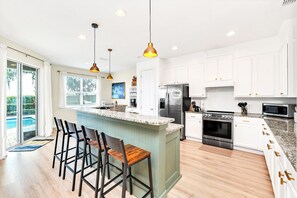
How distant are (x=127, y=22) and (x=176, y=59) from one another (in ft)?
8.39

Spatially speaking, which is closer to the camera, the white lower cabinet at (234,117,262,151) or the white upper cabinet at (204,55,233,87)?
the white lower cabinet at (234,117,262,151)

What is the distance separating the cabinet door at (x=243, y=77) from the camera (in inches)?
131

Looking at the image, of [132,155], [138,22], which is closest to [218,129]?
[132,155]

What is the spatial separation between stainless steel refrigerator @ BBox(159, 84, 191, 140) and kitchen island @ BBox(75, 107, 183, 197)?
6.73 ft

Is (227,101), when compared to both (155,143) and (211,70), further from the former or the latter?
(155,143)

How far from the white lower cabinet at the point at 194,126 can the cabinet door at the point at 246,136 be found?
2.93 feet

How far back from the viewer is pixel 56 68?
18.4 ft

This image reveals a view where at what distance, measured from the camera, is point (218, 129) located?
356 cm

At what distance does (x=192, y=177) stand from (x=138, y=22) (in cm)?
295

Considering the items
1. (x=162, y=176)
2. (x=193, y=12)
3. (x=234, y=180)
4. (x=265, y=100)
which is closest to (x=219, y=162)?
(x=234, y=180)

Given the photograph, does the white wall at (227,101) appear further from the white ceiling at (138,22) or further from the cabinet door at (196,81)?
the white ceiling at (138,22)

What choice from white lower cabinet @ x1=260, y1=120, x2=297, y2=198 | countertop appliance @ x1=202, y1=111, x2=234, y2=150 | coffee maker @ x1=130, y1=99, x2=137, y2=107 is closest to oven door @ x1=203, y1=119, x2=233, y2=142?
countertop appliance @ x1=202, y1=111, x2=234, y2=150

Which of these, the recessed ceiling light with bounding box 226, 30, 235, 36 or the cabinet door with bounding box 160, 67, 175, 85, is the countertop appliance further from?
the recessed ceiling light with bounding box 226, 30, 235, 36

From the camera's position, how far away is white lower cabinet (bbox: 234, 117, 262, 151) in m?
3.05
